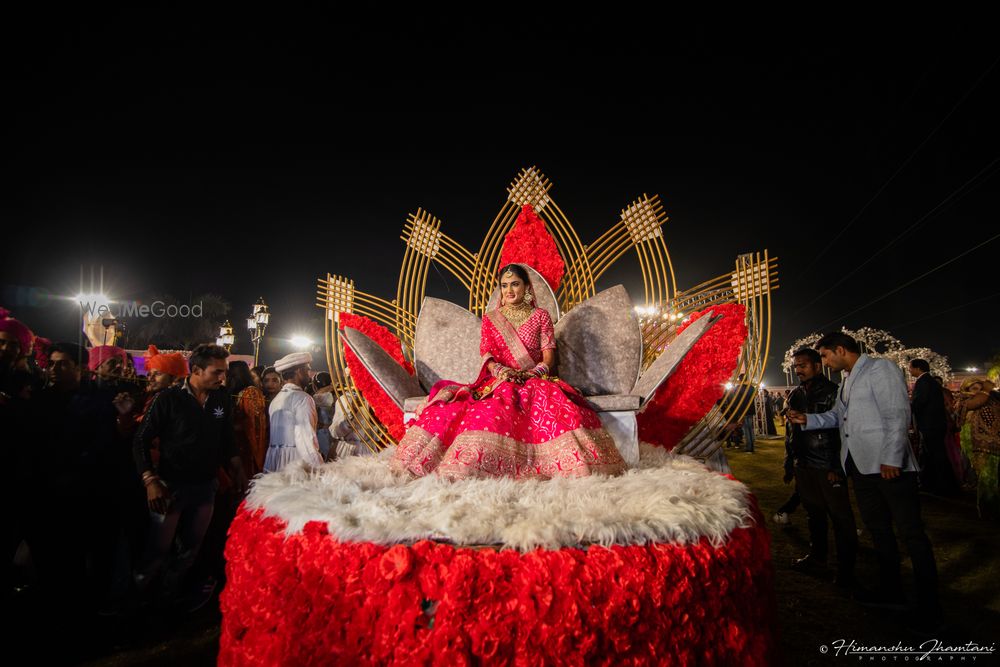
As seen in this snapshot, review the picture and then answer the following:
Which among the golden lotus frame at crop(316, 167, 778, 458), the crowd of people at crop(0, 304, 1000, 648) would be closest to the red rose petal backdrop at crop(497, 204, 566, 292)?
the golden lotus frame at crop(316, 167, 778, 458)

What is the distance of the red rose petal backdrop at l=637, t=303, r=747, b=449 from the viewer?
326cm

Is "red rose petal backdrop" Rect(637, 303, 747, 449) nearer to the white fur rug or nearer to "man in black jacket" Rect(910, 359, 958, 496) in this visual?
the white fur rug

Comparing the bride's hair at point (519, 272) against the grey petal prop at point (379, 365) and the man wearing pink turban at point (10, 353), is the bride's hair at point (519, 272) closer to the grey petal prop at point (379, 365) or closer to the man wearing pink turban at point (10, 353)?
the grey petal prop at point (379, 365)

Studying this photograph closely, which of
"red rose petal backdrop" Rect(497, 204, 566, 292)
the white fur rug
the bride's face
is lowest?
the white fur rug

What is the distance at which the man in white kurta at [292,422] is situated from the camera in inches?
169

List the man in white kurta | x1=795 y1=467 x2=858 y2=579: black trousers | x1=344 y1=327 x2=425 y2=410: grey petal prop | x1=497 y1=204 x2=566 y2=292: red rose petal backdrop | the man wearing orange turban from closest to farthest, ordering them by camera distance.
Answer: x1=344 y1=327 x2=425 y2=410: grey petal prop → x1=795 y1=467 x2=858 y2=579: black trousers → the man wearing orange turban → x1=497 y1=204 x2=566 y2=292: red rose petal backdrop → the man in white kurta

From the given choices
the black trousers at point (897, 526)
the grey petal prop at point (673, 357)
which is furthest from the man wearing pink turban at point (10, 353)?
the black trousers at point (897, 526)

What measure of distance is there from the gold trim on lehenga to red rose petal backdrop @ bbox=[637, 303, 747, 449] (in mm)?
1045

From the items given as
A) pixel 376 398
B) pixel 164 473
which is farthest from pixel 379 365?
pixel 164 473

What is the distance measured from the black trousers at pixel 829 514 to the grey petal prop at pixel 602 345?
73.1 inches

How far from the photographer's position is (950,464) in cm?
638

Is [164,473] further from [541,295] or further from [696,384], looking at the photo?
[696,384]

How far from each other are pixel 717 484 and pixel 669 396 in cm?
137

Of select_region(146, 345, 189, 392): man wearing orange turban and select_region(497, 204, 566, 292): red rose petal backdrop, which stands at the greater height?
select_region(497, 204, 566, 292): red rose petal backdrop
